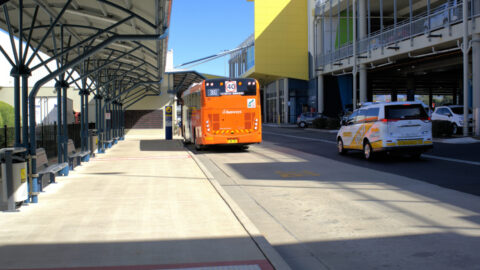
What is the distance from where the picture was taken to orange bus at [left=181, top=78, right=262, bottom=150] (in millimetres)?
21031

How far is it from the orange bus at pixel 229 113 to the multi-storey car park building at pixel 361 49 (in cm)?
1191

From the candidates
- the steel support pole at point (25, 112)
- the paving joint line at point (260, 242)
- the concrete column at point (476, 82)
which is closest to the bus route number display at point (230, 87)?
the steel support pole at point (25, 112)

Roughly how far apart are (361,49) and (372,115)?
27.2 metres

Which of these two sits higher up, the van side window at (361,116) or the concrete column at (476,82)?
the concrete column at (476,82)

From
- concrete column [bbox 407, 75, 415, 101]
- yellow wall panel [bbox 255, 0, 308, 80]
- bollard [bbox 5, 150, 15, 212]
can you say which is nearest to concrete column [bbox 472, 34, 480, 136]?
bollard [bbox 5, 150, 15, 212]

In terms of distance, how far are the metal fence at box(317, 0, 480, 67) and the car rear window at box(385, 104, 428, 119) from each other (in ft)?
42.3

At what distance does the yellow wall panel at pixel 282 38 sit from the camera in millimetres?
56500

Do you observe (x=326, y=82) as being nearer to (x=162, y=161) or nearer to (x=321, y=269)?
(x=162, y=161)

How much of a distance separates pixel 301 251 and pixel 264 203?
328cm

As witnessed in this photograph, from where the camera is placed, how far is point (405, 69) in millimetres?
45094

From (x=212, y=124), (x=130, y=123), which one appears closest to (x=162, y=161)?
(x=212, y=124)

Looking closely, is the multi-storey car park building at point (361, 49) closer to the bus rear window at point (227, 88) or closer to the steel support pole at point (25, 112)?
the bus rear window at point (227, 88)

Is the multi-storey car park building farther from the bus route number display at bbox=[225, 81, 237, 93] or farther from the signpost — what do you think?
the signpost

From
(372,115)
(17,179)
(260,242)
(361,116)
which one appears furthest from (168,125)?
(260,242)
